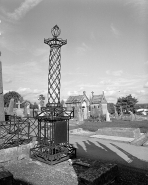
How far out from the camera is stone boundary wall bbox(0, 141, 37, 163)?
775 centimetres

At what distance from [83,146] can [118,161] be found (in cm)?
360

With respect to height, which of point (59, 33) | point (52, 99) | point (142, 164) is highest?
point (59, 33)

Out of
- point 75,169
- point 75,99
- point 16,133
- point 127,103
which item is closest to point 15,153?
point 16,133

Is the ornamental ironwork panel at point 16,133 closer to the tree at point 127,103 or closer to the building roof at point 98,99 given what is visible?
the building roof at point 98,99

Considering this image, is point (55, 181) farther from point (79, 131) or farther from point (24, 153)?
point (79, 131)

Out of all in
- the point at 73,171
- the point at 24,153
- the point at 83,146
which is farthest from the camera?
the point at 83,146

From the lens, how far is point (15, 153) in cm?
809

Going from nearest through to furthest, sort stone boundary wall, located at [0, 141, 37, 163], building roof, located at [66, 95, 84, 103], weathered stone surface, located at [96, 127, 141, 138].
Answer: stone boundary wall, located at [0, 141, 37, 163] < weathered stone surface, located at [96, 127, 141, 138] < building roof, located at [66, 95, 84, 103]

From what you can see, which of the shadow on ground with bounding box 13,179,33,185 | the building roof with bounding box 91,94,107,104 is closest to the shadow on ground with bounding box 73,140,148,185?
the shadow on ground with bounding box 13,179,33,185

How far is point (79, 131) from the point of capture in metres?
17.7

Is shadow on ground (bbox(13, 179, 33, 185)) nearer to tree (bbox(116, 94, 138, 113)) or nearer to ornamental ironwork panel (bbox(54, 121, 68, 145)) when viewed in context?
ornamental ironwork panel (bbox(54, 121, 68, 145))

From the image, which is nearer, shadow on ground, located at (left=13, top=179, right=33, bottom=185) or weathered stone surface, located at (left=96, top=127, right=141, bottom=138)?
shadow on ground, located at (left=13, top=179, right=33, bottom=185)

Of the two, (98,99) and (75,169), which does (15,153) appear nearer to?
(75,169)

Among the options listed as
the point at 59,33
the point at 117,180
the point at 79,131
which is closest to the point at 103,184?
the point at 117,180
